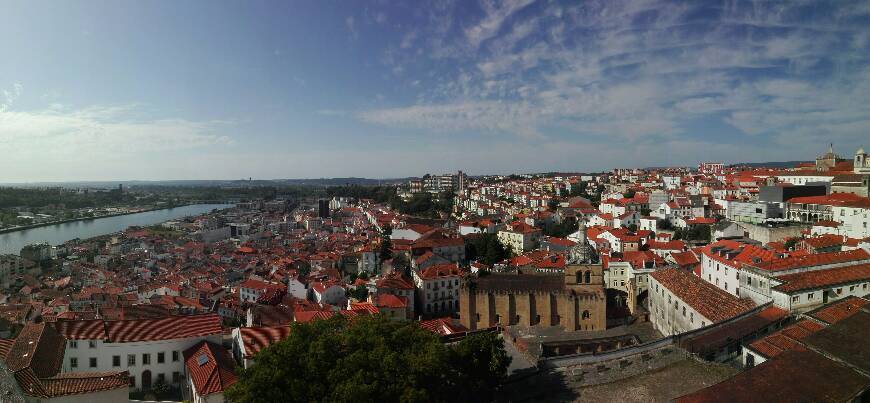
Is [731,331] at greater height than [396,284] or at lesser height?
greater

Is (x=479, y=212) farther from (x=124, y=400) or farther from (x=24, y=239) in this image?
(x=24, y=239)

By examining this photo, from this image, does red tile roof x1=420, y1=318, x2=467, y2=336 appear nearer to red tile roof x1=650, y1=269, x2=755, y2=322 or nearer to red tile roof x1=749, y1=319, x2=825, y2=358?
red tile roof x1=650, y1=269, x2=755, y2=322

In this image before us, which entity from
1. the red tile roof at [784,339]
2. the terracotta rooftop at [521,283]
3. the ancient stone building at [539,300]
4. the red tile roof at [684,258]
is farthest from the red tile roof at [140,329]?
the red tile roof at [684,258]

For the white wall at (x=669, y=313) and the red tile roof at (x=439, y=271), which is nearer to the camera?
the white wall at (x=669, y=313)

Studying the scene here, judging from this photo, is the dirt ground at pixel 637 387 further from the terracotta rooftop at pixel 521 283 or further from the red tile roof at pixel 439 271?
the red tile roof at pixel 439 271

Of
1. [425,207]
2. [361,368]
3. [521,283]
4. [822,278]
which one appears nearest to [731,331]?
[822,278]

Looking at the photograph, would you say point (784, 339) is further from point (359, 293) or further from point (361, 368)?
point (359, 293)

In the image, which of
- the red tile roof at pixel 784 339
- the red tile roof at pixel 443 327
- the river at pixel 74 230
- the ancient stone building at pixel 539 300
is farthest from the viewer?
the river at pixel 74 230
